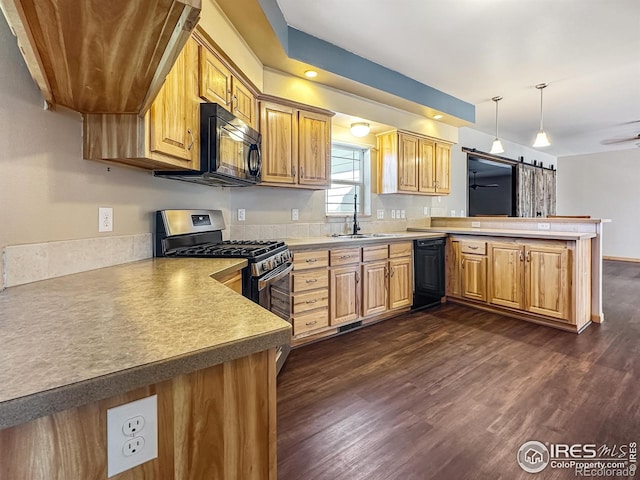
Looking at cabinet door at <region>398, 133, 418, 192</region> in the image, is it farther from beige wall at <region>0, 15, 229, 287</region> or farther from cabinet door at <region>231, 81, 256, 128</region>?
beige wall at <region>0, 15, 229, 287</region>

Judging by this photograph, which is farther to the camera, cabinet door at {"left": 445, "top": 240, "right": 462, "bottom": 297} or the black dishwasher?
cabinet door at {"left": 445, "top": 240, "right": 462, "bottom": 297}

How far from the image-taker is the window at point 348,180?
3.89 meters

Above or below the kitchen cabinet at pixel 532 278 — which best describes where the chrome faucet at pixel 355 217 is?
above

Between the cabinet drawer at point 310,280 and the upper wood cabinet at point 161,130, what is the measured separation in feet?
4.06

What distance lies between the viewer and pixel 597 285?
3.34m

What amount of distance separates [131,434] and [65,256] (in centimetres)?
116

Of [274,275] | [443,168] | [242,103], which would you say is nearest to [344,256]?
[274,275]

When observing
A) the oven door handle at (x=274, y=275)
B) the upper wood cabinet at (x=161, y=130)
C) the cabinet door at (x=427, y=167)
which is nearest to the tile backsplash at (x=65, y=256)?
the upper wood cabinet at (x=161, y=130)

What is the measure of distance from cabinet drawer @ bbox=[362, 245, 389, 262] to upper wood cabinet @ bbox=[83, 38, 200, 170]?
1.84 metres

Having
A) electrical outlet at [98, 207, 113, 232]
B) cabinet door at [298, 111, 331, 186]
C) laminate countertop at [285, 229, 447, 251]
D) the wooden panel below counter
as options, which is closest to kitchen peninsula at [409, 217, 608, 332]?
laminate countertop at [285, 229, 447, 251]

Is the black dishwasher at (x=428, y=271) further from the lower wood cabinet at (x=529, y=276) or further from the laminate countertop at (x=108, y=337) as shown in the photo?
the laminate countertop at (x=108, y=337)

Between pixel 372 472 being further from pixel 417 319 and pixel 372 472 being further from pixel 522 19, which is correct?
pixel 522 19

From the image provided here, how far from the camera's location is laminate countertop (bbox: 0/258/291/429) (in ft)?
1.76

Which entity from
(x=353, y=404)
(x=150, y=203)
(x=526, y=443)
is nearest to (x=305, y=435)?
(x=353, y=404)
